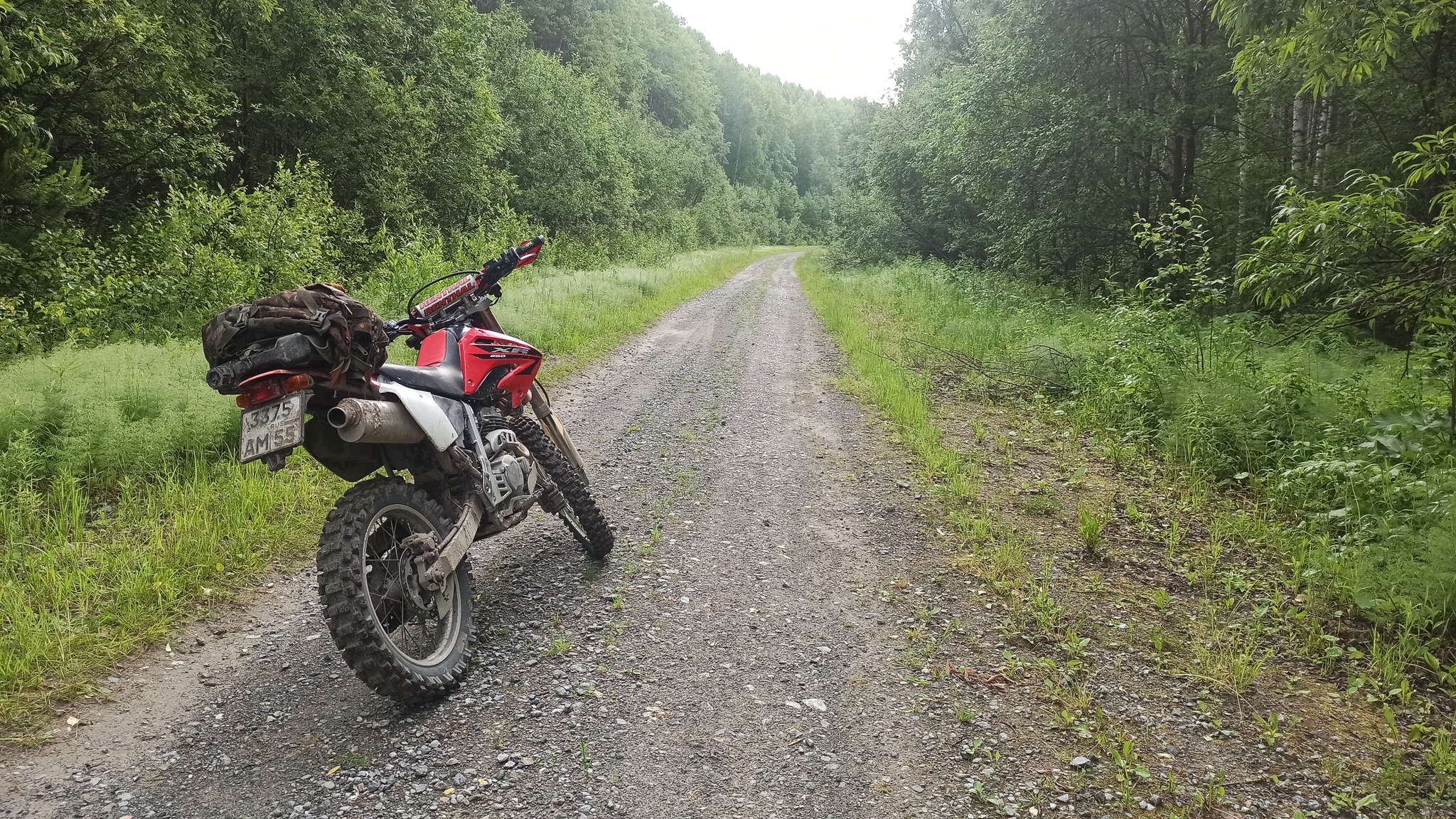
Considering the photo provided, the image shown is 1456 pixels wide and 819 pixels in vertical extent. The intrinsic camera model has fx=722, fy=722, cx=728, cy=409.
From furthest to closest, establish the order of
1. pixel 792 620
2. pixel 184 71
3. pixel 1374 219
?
pixel 184 71, pixel 1374 219, pixel 792 620

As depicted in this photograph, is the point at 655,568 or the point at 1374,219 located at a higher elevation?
the point at 1374,219

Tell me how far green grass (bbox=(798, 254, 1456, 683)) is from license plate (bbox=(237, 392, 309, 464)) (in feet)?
14.6

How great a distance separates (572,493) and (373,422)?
1.38m

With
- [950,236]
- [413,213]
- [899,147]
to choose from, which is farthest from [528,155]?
[950,236]

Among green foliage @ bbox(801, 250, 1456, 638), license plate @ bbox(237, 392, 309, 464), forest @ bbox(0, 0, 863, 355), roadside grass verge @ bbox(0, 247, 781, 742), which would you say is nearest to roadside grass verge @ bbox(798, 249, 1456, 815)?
green foliage @ bbox(801, 250, 1456, 638)

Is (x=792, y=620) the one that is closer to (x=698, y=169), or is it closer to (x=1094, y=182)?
(x=1094, y=182)

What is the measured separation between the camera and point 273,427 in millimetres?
2621

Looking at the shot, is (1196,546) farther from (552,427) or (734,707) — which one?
(552,427)

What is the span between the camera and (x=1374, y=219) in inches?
165

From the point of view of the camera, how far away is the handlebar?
3.87 metres

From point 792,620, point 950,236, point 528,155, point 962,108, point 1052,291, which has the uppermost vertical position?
point 528,155

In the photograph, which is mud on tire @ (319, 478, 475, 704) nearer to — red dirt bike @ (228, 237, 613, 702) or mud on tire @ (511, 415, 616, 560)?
red dirt bike @ (228, 237, 613, 702)

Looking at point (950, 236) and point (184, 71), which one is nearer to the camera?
point (184, 71)

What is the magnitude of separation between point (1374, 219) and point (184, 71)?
15566 mm
